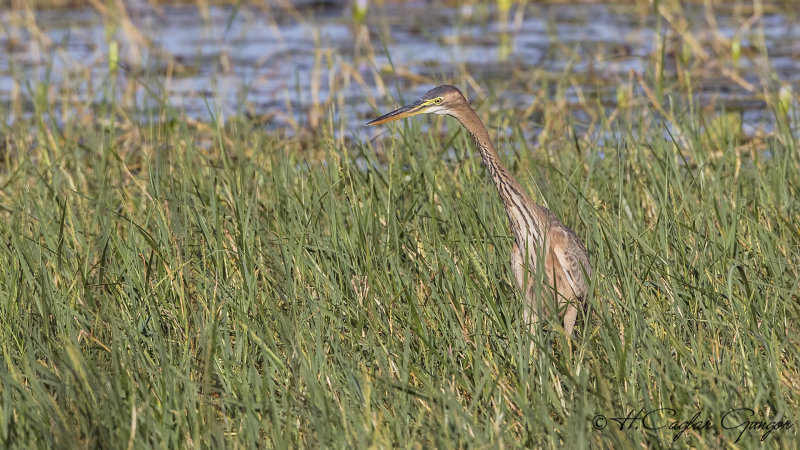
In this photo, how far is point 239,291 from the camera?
4.50 m

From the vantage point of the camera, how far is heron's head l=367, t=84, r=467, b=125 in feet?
15.9

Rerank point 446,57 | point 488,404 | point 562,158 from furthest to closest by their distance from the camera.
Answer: point 446,57 < point 562,158 < point 488,404

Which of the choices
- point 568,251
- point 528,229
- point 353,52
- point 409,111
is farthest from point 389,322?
point 353,52

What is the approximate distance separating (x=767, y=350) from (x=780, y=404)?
0.37 metres

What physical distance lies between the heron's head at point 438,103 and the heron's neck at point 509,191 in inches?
1.5

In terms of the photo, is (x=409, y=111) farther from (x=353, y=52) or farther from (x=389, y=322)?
(x=353, y=52)

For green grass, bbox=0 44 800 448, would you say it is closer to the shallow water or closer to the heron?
the heron

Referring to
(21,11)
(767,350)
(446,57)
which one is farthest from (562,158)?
(21,11)

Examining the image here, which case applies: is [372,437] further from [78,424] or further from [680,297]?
[680,297]

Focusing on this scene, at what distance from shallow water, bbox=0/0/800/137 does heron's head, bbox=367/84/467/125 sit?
2981 mm

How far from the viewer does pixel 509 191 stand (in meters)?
4.75

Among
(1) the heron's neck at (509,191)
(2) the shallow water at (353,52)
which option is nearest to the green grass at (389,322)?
(1) the heron's neck at (509,191)

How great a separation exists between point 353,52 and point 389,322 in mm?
9463

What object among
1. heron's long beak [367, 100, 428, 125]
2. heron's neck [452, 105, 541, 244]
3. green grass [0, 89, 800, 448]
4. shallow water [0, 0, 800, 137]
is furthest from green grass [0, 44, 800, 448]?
shallow water [0, 0, 800, 137]
